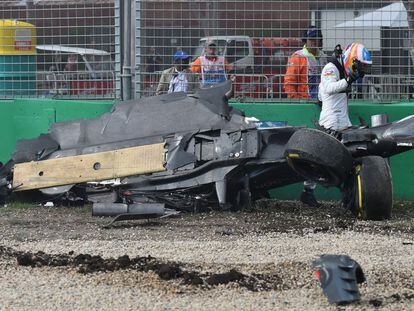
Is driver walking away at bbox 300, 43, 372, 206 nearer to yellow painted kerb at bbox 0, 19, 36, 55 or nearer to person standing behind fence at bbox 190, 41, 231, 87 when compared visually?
person standing behind fence at bbox 190, 41, 231, 87

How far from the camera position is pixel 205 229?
9.87 metres

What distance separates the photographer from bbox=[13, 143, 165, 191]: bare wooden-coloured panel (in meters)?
11.1

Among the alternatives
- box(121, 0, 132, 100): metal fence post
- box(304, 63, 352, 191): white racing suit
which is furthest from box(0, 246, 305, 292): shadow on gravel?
box(121, 0, 132, 100): metal fence post

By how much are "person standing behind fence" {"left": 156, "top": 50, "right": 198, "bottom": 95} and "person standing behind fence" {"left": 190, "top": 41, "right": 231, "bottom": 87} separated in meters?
0.11

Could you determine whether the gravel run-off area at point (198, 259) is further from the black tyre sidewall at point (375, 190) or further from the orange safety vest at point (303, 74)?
the orange safety vest at point (303, 74)

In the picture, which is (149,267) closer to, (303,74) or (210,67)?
(210,67)

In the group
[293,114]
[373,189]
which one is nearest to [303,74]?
[293,114]

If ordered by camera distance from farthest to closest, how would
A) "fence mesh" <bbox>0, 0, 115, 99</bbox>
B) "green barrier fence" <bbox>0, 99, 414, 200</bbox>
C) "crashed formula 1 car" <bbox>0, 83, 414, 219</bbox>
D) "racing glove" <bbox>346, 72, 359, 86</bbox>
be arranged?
1. "fence mesh" <bbox>0, 0, 115, 99</bbox>
2. "green barrier fence" <bbox>0, 99, 414, 200</bbox>
3. "racing glove" <bbox>346, 72, 359, 86</bbox>
4. "crashed formula 1 car" <bbox>0, 83, 414, 219</bbox>

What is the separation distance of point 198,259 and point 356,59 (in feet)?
13.4

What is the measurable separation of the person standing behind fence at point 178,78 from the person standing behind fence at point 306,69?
4.10 feet

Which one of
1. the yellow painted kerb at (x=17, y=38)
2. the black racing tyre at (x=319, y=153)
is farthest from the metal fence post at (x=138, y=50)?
the black racing tyre at (x=319, y=153)

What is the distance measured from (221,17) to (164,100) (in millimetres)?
1629

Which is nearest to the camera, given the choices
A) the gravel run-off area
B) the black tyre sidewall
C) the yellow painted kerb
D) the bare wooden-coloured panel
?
the gravel run-off area

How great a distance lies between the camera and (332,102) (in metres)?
11.5
